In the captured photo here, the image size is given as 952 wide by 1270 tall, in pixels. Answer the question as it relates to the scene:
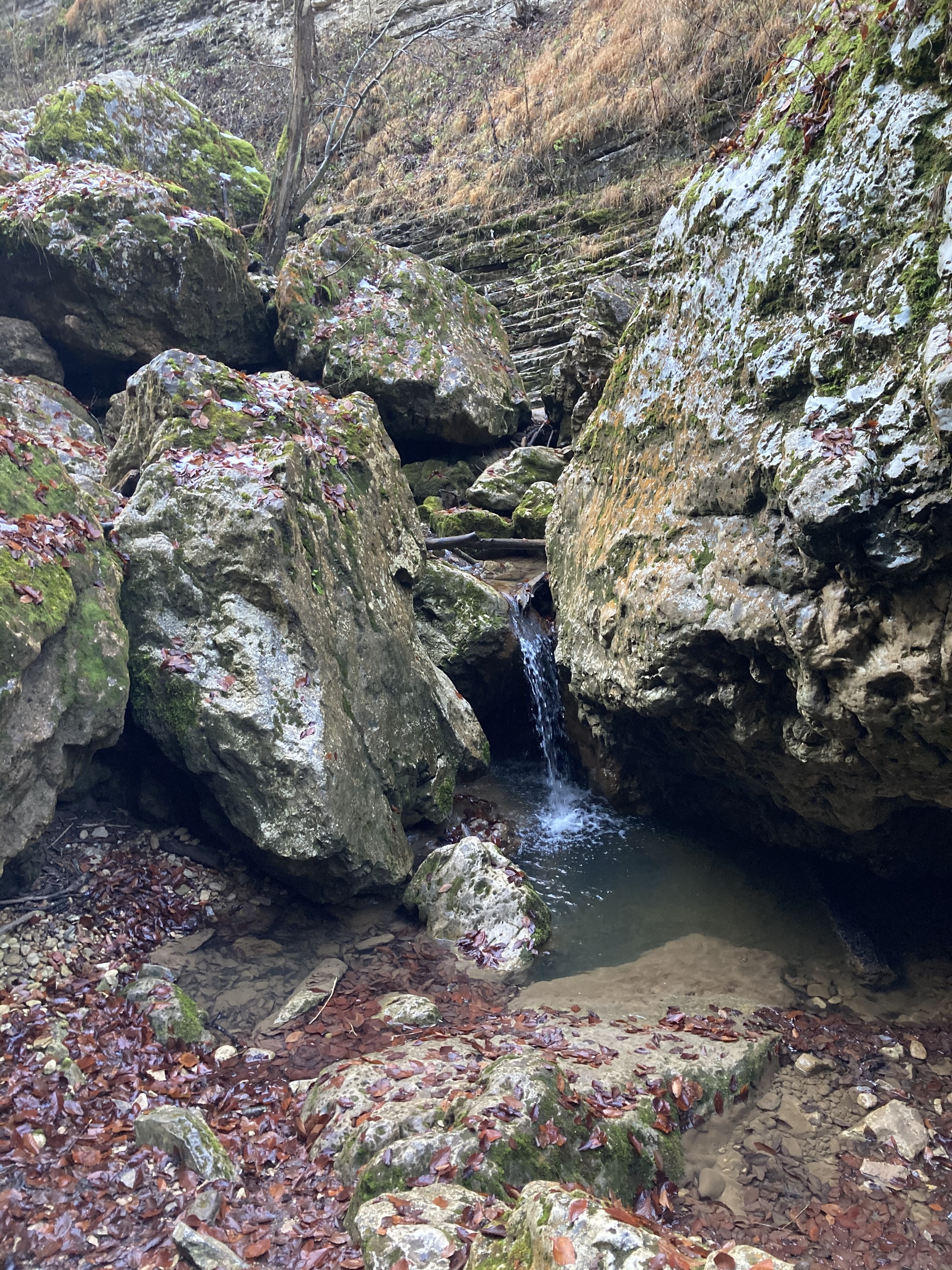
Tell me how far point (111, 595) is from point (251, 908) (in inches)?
98.5

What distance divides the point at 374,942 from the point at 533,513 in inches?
261

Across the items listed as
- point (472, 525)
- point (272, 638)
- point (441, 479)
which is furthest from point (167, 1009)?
point (441, 479)

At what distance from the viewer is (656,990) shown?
5.16 meters

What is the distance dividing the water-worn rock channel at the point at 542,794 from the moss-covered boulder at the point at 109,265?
1368mm

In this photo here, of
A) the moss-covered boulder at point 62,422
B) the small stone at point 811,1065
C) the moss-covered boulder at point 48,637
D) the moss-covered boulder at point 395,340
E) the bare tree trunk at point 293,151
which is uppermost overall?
the bare tree trunk at point 293,151

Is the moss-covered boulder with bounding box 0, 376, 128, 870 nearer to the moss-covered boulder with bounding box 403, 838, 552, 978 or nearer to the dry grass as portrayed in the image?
the moss-covered boulder with bounding box 403, 838, 552, 978

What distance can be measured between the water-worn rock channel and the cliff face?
28 mm

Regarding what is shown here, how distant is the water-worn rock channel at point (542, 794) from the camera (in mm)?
3307

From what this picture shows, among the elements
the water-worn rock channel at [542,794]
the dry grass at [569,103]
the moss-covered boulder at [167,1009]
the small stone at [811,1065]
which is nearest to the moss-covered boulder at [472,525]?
the water-worn rock channel at [542,794]

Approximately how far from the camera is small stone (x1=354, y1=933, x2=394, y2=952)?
557 centimetres

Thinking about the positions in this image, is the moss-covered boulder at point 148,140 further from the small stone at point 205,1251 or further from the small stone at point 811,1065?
the small stone at point 811,1065

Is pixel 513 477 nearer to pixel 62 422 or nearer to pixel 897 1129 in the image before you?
pixel 62 422

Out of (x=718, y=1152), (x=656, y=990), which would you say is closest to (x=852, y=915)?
(x=656, y=990)

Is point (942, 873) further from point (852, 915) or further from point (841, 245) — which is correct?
point (841, 245)
